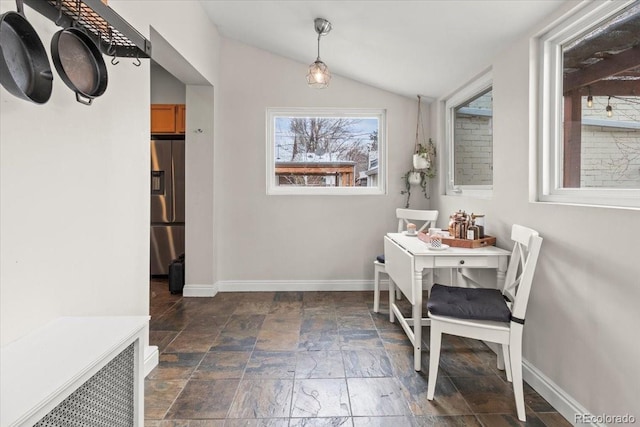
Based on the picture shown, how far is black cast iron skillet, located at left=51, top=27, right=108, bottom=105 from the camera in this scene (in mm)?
1252

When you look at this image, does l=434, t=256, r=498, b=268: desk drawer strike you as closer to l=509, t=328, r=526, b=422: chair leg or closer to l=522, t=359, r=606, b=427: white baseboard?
l=509, t=328, r=526, b=422: chair leg

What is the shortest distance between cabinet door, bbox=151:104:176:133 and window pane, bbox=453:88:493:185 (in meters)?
3.09

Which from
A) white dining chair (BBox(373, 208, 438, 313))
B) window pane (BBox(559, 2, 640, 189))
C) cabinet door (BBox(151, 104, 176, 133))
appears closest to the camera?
window pane (BBox(559, 2, 640, 189))

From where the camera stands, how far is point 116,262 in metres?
1.83

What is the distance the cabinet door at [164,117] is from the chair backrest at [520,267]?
3.70 meters

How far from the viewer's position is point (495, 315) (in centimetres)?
177

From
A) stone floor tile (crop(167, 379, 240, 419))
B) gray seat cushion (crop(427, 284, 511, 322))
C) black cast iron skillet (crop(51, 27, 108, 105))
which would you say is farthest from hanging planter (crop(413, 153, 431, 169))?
black cast iron skillet (crop(51, 27, 108, 105))

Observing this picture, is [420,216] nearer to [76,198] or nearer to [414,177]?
[414,177]

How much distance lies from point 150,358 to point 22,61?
1686 mm

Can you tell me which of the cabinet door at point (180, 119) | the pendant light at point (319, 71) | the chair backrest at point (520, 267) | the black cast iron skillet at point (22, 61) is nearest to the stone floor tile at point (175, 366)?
the black cast iron skillet at point (22, 61)

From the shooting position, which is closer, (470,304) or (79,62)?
(79,62)

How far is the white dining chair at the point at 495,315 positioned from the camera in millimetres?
1701

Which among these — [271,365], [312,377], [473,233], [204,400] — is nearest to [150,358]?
[204,400]

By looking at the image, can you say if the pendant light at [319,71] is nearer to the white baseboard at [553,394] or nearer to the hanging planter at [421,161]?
the hanging planter at [421,161]
